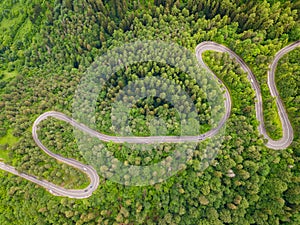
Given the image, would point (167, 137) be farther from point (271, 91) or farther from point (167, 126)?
point (271, 91)

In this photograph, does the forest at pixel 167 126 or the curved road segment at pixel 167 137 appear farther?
the curved road segment at pixel 167 137

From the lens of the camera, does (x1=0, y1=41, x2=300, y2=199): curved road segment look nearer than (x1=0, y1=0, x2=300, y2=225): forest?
No

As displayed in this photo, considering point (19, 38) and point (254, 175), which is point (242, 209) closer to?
point (254, 175)

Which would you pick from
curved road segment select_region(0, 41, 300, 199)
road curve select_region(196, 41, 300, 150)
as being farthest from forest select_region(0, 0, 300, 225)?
road curve select_region(196, 41, 300, 150)

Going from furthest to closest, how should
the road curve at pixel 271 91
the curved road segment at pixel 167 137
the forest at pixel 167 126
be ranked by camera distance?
1. the road curve at pixel 271 91
2. the curved road segment at pixel 167 137
3. the forest at pixel 167 126

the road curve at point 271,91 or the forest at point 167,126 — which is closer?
the forest at point 167,126

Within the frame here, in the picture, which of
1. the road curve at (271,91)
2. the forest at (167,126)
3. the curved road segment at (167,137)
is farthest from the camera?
the road curve at (271,91)

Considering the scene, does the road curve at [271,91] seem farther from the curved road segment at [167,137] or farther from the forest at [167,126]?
the forest at [167,126]

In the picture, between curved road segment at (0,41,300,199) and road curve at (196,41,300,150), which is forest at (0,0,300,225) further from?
road curve at (196,41,300,150)

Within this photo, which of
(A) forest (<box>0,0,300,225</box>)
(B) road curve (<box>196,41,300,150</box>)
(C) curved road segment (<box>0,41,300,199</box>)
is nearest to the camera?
(A) forest (<box>0,0,300,225</box>)

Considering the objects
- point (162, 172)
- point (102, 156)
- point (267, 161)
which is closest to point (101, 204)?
point (102, 156)

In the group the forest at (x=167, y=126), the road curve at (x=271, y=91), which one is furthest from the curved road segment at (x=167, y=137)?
the forest at (x=167, y=126)
